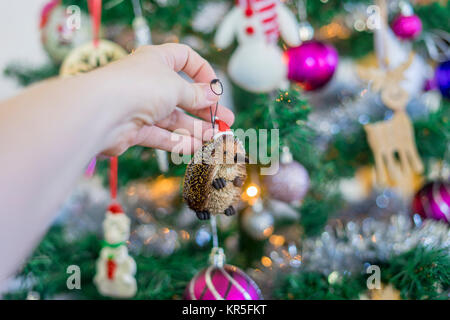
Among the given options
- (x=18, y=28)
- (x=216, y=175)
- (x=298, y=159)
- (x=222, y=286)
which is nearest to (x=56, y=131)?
(x=216, y=175)

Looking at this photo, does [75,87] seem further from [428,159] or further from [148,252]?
[428,159]

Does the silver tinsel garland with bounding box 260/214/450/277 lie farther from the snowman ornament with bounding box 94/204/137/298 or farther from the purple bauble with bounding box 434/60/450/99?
the purple bauble with bounding box 434/60/450/99

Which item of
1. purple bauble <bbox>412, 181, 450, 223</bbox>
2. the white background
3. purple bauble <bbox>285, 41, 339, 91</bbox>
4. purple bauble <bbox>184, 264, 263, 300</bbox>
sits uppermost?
the white background

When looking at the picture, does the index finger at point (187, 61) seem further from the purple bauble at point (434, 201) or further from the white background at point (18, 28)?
the white background at point (18, 28)

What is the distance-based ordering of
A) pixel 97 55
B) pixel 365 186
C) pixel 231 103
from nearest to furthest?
pixel 97 55, pixel 231 103, pixel 365 186

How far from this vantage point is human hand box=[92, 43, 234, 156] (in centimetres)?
27

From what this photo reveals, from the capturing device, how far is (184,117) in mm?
389

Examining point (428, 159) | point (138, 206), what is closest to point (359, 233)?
point (428, 159)

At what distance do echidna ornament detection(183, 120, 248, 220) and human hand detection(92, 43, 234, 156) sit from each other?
0.04m

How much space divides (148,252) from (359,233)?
37cm

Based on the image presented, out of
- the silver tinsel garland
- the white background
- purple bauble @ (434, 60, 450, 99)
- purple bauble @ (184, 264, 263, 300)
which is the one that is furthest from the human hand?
the white background

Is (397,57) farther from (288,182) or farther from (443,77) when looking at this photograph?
(288,182)

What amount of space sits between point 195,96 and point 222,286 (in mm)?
215

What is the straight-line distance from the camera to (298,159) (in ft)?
2.19
